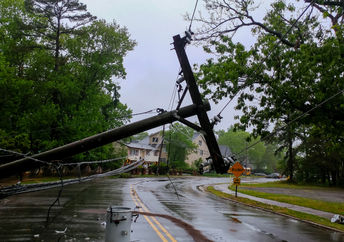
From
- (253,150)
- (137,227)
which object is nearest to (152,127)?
(137,227)

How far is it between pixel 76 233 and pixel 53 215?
3330 mm

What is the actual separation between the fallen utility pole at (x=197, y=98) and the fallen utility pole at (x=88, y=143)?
48 cm

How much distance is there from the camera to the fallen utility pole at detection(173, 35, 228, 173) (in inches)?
285

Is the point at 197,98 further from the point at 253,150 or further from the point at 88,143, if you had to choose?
the point at 253,150

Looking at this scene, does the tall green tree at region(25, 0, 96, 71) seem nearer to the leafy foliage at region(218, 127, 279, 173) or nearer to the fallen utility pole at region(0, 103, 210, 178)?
the fallen utility pole at region(0, 103, 210, 178)

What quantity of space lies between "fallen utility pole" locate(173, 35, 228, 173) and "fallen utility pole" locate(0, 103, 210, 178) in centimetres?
48

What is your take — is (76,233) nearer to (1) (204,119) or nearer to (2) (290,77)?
(1) (204,119)

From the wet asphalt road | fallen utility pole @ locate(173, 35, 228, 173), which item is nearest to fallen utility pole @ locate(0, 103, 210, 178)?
fallen utility pole @ locate(173, 35, 228, 173)

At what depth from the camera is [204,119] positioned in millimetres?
7301

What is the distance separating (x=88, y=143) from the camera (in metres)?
6.95

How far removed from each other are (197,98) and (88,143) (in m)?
2.66

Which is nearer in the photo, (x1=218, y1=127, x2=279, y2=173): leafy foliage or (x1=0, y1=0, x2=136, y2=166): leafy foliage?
(x1=0, y1=0, x2=136, y2=166): leafy foliage

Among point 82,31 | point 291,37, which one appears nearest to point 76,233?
point 291,37

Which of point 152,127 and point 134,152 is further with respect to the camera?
point 134,152
